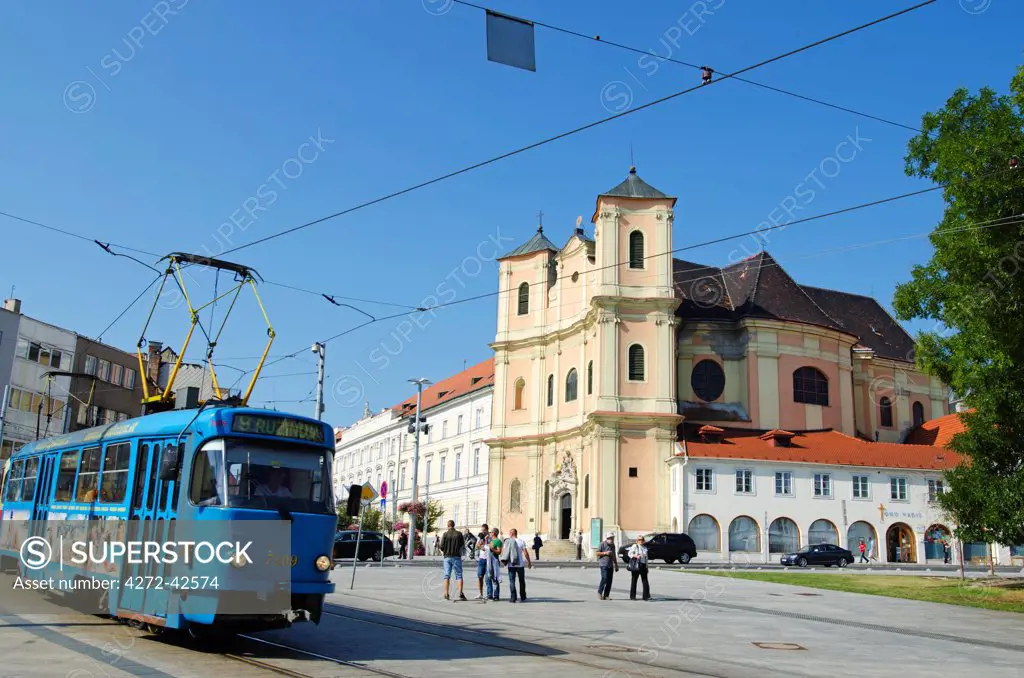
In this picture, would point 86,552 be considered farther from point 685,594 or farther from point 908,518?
point 908,518

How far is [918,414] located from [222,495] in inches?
2522

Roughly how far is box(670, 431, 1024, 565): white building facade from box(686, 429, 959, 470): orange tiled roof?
0.20ft

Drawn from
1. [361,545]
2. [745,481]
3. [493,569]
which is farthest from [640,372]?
[493,569]

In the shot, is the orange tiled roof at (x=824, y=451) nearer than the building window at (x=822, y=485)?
Yes

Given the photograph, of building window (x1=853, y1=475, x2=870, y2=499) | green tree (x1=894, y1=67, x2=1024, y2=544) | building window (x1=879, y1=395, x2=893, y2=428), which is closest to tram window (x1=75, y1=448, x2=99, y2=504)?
green tree (x1=894, y1=67, x2=1024, y2=544)

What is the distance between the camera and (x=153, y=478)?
12883 millimetres

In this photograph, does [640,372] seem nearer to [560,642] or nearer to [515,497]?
[515,497]

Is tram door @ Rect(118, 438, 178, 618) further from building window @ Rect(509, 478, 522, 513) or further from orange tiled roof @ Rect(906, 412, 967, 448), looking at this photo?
orange tiled roof @ Rect(906, 412, 967, 448)

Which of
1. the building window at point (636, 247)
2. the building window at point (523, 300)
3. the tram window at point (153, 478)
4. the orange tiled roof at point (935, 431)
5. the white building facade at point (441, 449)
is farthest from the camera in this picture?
the white building facade at point (441, 449)

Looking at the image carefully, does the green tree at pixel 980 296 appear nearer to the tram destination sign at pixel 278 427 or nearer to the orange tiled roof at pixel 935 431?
the tram destination sign at pixel 278 427

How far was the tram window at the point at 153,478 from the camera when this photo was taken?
1278 centimetres

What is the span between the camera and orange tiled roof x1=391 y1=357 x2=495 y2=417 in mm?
74375

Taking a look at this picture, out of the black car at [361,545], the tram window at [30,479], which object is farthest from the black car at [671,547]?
the tram window at [30,479]

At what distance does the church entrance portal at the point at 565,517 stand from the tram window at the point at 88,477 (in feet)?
144
